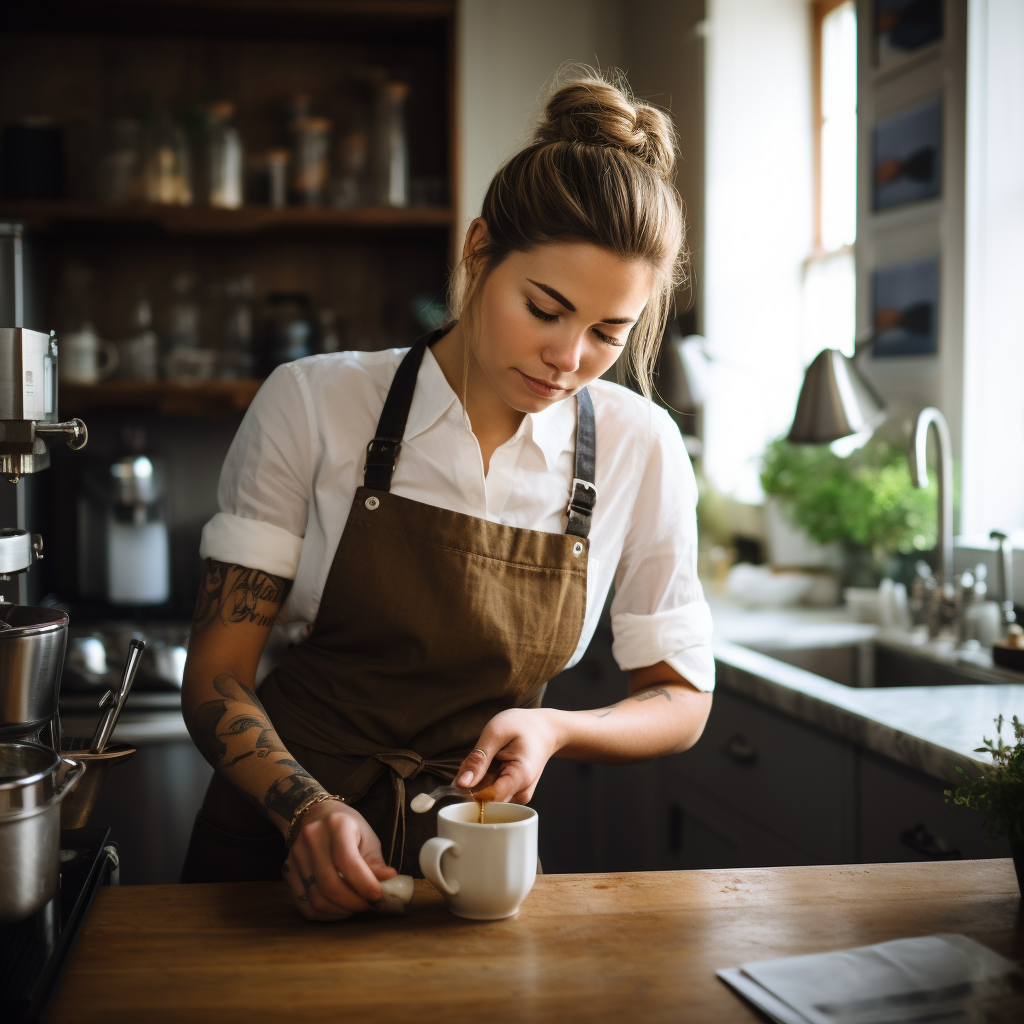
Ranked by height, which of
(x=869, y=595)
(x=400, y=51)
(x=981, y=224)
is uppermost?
(x=400, y=51)

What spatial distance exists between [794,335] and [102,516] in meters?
2.09

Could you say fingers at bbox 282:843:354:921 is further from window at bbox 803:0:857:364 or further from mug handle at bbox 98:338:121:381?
window at bbox 803:0:857:364

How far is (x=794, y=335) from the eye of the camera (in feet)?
10.8

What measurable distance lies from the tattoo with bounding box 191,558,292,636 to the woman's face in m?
0.35

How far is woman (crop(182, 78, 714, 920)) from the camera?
1.16 metres

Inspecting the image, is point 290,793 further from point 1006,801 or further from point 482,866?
point 1006,801

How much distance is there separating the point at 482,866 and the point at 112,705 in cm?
41

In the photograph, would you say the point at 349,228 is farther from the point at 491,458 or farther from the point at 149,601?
the point at 491,458

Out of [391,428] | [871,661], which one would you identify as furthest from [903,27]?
[391,428]

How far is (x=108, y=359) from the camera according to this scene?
3.02 m

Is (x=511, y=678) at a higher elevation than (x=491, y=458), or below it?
below

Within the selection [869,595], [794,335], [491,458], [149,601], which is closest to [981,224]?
[869,595]

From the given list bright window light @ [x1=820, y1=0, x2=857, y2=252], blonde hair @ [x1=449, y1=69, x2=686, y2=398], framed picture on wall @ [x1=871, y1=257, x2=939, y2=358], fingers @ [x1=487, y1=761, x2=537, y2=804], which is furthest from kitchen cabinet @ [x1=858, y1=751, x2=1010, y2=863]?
bright window light @ [x1=820, y1=0, x2=857, y2=252]

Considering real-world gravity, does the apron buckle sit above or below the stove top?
above
